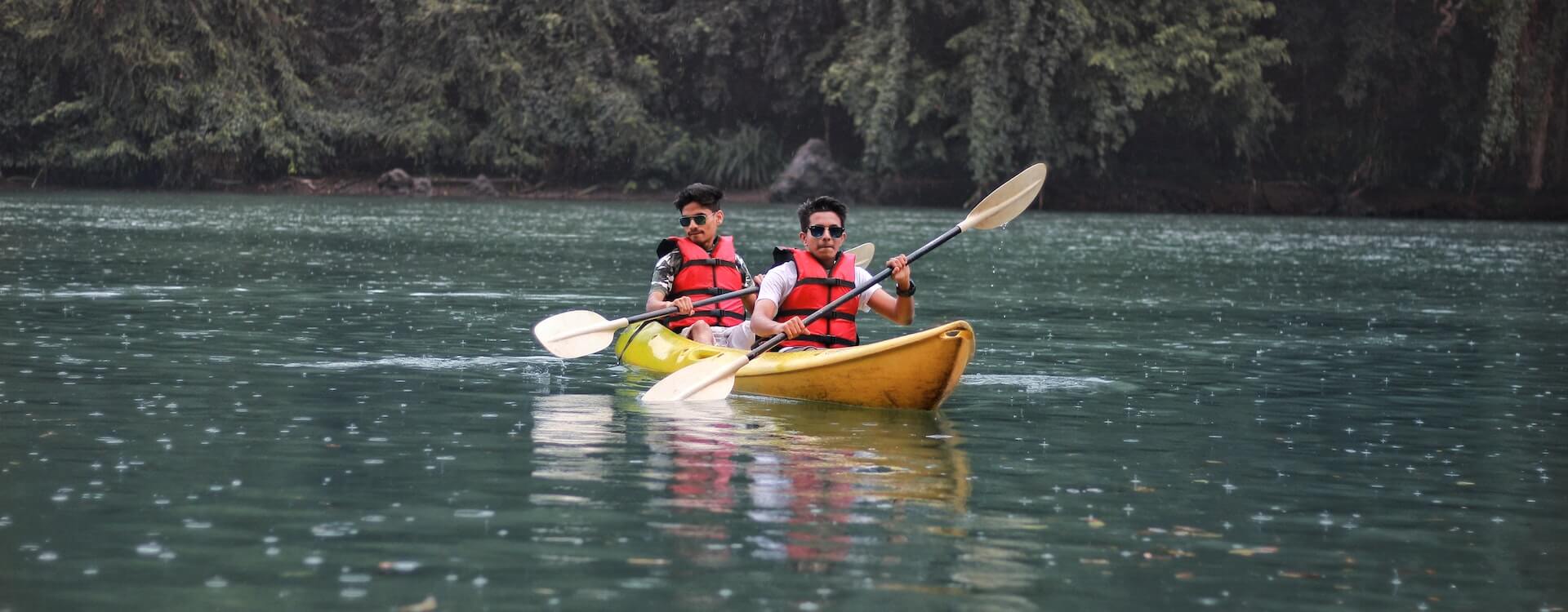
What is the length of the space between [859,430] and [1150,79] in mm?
32141

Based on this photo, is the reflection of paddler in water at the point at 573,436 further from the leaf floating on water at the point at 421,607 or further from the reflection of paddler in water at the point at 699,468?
the leaf floating on water at the point at 421,607

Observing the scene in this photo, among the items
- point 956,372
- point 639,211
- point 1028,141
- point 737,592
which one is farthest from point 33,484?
point 1028,141

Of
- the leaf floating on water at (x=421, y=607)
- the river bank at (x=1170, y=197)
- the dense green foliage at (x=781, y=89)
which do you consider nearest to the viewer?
the leaf floating on water at (x=421, y=607)

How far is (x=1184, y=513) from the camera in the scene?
259 inches

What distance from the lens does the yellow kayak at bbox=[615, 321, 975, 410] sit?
29.5ft

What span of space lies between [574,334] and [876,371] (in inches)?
89.9

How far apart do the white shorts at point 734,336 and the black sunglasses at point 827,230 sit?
0.91 metres

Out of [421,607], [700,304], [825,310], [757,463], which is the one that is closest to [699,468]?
[757,463]

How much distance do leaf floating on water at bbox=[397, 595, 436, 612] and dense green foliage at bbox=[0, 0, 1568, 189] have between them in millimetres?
34639

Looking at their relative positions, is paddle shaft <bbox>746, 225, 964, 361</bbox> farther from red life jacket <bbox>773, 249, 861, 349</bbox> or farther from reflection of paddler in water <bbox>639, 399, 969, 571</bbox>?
reflection of paddler in water <bbox>639, 399, 969, 571</bbox>

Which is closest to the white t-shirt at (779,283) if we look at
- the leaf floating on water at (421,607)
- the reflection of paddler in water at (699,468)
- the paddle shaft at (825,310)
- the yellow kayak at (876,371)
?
the paddle shaft at (825,310)

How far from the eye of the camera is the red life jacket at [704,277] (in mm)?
11164

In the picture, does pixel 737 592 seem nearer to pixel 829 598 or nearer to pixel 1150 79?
pixel 829 598

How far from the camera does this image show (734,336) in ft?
35.9
